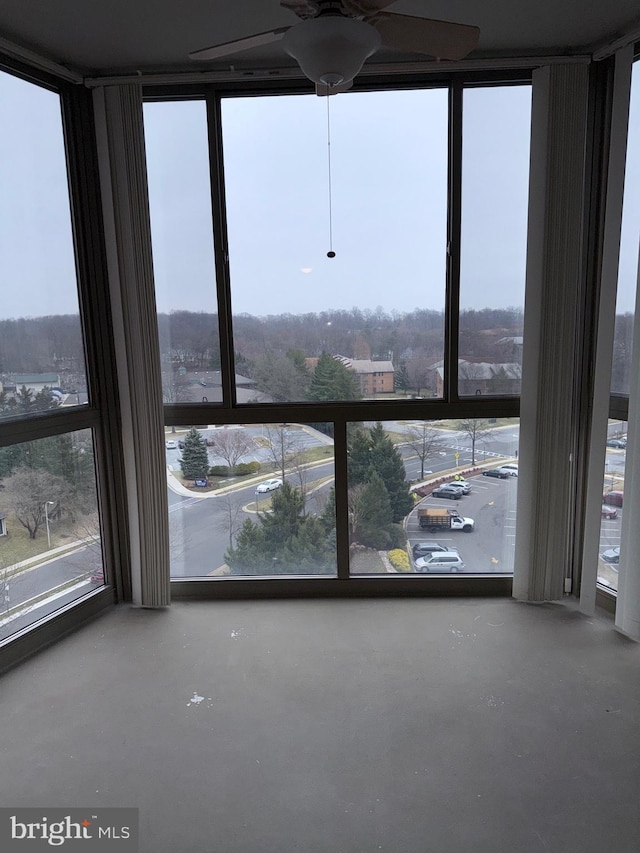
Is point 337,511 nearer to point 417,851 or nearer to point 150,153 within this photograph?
point 417,851

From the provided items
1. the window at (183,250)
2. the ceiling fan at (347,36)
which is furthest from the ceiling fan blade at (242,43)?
the window at (183,250)

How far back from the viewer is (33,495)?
328cm

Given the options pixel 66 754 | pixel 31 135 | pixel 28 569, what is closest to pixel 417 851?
pixel 66 754

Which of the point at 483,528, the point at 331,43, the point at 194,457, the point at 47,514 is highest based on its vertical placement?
the point at 331,43

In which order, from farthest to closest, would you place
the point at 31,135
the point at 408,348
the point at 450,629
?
the point at 408,348, the point at 450,629, the point at 31,135

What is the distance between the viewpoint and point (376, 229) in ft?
11.6

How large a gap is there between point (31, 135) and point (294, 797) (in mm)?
3523

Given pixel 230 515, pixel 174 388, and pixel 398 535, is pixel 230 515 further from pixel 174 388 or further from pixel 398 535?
pixel 398 535

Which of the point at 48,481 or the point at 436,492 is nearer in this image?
the point at 48,481

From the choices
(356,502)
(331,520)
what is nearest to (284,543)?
(331,520)

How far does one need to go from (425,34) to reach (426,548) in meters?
2.87

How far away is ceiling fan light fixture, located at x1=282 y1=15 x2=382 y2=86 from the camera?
1774 millimetres

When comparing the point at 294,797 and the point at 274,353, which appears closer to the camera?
the point at 294,797

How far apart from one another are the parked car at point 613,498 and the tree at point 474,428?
2.62ft
